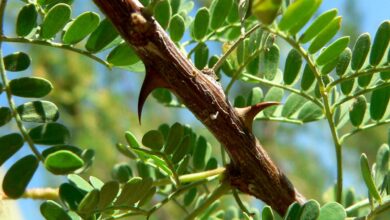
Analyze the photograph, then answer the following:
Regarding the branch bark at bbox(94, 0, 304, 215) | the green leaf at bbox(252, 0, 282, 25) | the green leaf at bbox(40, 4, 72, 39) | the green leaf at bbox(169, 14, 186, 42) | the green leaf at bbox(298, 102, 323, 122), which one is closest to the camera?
the green leaf at bbox(252, 0, 282, 25)

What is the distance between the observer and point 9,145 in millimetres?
726

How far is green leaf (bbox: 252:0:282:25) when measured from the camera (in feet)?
1.59

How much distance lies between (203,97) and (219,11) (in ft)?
0.69

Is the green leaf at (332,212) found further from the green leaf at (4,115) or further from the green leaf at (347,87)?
the green leaf at (4,115)

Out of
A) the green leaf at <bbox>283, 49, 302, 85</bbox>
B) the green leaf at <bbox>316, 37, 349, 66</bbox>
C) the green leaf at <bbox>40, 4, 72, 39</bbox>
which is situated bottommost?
the green leaf at <bbox>283, 49, 302, 85</bbox>

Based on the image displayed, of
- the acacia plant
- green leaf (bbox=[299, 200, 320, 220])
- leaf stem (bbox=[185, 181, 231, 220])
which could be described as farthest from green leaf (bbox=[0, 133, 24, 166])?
green leaf (bbox=[299, 200, 320, 220])

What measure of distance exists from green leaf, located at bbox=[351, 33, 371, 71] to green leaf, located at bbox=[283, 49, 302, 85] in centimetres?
10

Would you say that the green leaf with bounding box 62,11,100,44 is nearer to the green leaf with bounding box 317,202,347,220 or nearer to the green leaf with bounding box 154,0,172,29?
the green leaf with bounding box 154,0,172,29

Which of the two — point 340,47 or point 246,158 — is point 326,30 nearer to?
point 340,47

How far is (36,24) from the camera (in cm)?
72

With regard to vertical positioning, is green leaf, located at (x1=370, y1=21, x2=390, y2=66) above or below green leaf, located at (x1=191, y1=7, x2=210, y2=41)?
below

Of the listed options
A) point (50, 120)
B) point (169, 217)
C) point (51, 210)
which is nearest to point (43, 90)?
point (50, 120)

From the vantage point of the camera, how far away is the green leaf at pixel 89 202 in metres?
0.63

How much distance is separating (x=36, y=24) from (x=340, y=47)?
34cm
